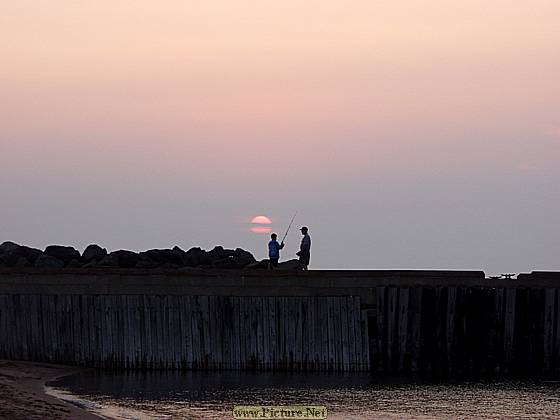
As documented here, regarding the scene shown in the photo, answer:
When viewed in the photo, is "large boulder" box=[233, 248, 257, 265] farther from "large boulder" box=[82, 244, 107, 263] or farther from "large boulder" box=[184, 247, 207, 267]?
"large boulder" box=[82, 244, 107, 263]

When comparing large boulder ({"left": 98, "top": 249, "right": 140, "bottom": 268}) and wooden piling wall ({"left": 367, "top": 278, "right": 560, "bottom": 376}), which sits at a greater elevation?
large boulder ({"left": 98, "top": 249, "right": 140, "bottom": 268})

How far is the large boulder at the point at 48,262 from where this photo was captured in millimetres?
43347

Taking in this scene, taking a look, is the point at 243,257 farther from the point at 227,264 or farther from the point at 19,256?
the point at 19,256

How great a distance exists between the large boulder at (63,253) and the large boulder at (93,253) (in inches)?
12.9

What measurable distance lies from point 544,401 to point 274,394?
20.1 feet

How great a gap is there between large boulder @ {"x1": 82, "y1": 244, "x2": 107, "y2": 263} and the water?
1384cm

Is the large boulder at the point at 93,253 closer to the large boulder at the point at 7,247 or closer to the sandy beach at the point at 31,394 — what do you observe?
the large boulder at the point at 7,247

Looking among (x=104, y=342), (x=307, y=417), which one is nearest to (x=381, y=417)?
(x=307, y=417)

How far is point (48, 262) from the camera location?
43625 mm

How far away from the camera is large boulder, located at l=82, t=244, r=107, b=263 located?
147 ft

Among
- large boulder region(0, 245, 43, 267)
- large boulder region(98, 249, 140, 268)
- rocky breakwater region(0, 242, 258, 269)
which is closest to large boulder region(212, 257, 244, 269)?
rocky breakwater region(0, 242, 258, 269)

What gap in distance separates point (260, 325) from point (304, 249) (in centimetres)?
448

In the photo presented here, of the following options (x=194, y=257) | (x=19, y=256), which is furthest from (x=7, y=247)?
(x=194, y=257)

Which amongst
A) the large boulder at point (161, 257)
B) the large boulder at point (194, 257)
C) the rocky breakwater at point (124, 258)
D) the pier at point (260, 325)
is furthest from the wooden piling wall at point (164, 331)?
the large boulder at point (194, 257)
